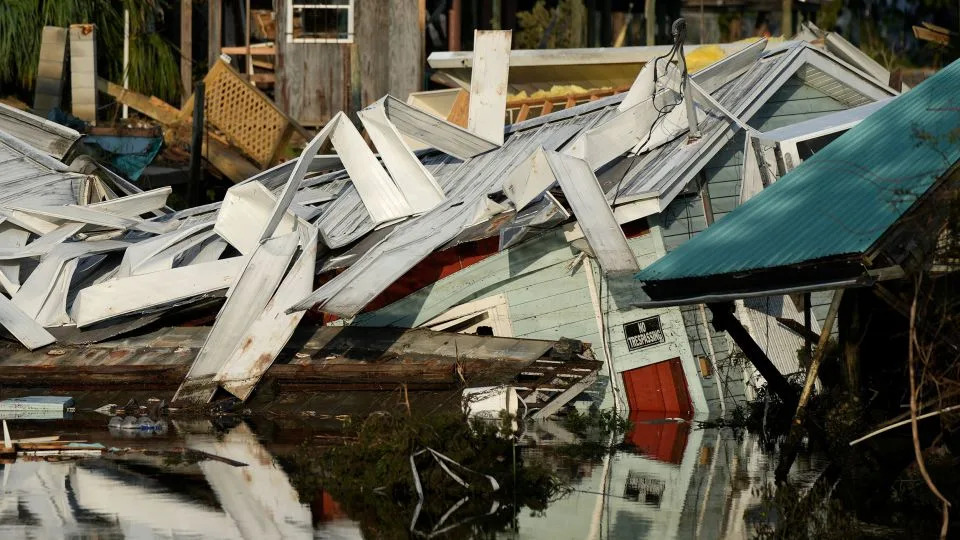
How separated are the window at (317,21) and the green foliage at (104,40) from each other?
285 centimetres

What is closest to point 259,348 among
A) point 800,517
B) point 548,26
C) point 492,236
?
point 492,236

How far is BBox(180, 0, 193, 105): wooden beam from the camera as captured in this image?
2762cm

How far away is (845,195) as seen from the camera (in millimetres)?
11242

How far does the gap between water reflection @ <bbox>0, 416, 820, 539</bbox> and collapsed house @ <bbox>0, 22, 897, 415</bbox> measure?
195 centimetres

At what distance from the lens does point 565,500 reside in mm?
10523

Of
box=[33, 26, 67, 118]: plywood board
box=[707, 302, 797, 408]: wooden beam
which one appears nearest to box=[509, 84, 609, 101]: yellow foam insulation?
→ box=[33, 26, 67, 118]: plywood board

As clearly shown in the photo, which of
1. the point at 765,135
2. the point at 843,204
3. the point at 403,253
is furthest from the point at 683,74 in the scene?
the point at 843,204

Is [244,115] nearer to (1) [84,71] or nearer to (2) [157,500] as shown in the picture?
(1) [84,71]

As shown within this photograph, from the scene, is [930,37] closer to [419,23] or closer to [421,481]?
[419,23]

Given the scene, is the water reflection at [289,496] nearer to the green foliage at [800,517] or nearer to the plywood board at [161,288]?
the green foliage at [800,517]

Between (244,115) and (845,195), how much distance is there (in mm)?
15166

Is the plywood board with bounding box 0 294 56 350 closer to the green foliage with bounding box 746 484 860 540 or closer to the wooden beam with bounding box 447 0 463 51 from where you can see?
the green foliage with bounding box 746 484 860 540

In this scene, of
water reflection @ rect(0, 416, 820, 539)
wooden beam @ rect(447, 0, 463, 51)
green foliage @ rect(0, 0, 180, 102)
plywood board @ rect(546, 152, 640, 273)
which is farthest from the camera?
wooden beam @ rect(447, 0, 463, 51)

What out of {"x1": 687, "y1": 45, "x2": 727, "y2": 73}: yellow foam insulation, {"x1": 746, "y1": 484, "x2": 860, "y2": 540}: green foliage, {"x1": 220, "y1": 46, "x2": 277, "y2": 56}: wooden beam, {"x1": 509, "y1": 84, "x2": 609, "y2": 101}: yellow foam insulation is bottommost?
{"x1": 746, "y1": 484, "x2": 860, "y2": 540}: green foliage
